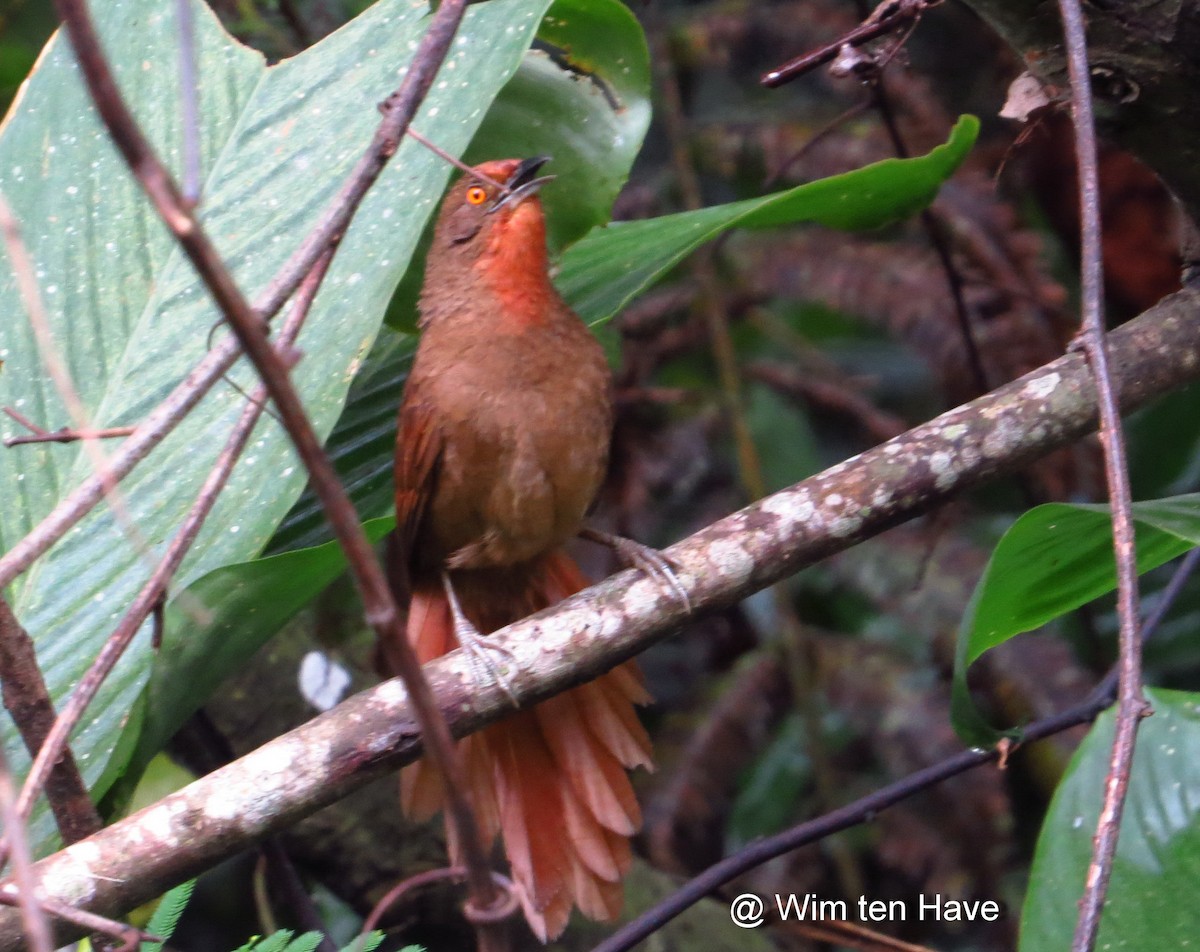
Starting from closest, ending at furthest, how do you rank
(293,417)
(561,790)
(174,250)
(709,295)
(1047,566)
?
(293,417) < (1047,566) < (174,250) < (561,790) < (709,295)

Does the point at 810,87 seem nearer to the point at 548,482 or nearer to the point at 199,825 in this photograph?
the point at 548,482

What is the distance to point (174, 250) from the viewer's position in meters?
2.26

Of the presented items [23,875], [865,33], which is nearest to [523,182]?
[865,33]

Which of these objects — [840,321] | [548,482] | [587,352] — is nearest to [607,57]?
[587,352]

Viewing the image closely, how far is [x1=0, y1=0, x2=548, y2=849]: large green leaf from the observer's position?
2.01 meters

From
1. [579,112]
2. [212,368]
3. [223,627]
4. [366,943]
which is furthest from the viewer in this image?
[579,112]

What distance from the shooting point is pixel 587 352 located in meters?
2.40

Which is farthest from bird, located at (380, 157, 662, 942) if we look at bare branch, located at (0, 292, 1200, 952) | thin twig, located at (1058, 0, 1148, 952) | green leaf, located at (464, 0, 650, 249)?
thin twig, located at (1058, 0, 1148, 952)

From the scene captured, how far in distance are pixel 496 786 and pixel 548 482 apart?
2.05ft

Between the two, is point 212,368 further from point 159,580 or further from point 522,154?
point 522,154

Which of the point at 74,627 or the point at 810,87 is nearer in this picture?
the point at 74,627

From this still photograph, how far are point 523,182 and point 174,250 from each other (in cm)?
67

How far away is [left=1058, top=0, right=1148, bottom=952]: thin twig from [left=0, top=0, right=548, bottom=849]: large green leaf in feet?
2.98

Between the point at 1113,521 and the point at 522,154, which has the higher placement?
the point at 522,154
